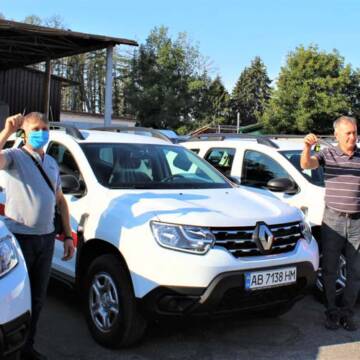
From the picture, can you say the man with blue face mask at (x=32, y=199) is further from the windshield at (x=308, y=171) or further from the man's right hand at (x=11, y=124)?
the windshield at (x=308, y=171)

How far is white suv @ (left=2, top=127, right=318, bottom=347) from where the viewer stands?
3.69 metres

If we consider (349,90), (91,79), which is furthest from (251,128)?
(91,79)

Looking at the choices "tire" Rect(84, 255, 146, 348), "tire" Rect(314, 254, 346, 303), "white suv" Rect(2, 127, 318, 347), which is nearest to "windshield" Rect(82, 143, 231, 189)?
"white suv" Rect(2, 127, 318, 347)

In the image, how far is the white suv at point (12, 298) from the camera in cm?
279

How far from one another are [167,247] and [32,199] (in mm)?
969

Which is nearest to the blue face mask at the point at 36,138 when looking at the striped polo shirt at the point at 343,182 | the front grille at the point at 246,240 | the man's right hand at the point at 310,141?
the front grille at the point at 246,240

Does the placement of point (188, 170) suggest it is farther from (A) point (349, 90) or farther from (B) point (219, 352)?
(A) point (349, 90)

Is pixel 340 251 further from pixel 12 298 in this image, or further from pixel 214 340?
pixel 12 298

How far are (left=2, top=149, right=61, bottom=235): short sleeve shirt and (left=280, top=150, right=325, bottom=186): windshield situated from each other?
10.2ft

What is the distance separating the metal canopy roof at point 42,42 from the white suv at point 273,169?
8.20 meters

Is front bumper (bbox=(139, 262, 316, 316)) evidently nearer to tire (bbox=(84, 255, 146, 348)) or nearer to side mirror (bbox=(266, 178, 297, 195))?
tire (bbox=(84, 255, 146, 348))

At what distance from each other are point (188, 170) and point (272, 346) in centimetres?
183

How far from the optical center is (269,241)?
399cm

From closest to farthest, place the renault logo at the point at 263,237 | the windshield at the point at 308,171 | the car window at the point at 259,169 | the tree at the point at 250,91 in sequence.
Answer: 1. the renault logo at the point at 263,237
2. the windshield at the point at 308,171
3. the car window at the point at 259,169
4. the tree at the point at 250,91
